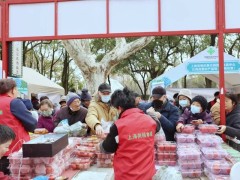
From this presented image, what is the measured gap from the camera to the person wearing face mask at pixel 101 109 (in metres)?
3.72

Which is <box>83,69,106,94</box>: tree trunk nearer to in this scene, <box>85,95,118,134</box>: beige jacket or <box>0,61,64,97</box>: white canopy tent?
<box>0,61,64,97</box>: white canopy tent

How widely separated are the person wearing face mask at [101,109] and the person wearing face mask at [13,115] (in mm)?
712

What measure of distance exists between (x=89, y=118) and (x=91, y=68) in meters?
10.7

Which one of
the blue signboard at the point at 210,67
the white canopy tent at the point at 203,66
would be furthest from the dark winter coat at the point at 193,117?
the blue signboard at the point at 210,67

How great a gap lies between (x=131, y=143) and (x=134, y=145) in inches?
1.2

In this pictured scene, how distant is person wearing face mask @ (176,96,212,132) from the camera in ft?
12.4

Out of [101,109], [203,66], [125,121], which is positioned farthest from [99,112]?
[203,66]

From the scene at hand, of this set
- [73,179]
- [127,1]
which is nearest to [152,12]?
[127,1]

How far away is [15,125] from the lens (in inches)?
127

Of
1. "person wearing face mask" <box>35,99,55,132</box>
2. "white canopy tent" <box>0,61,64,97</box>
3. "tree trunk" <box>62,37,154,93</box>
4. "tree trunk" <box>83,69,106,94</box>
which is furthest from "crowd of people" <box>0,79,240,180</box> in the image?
"tree trunk" <box>62,37,154,93</box>

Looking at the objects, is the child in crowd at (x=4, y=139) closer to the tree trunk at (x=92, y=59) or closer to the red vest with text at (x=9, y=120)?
the red vest with text at (x=9, y=120)

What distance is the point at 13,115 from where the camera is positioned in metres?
3.21

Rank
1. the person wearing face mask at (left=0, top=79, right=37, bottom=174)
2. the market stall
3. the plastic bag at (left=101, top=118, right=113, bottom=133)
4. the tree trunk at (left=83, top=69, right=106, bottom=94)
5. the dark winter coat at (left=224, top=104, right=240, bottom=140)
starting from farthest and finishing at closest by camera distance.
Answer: the tree trunk at (left=83, top=69, right=106, bottom=94), the dark winter coat at (left=224, top=104, right=240, bottom=140), the plastic bag at (left=101, top=118, right=113, bottom=133), the person wearing face mask at (left=0, top=79, right=37, bottom=174), the market stall

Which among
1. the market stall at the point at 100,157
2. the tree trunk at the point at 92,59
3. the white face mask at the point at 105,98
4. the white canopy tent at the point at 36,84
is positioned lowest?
the market stall at the point at 100,157
